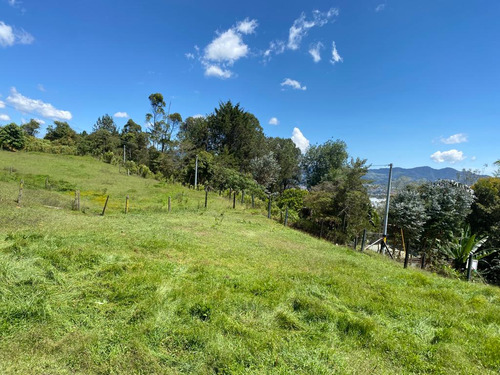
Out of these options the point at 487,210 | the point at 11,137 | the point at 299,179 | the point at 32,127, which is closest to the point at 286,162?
the point at 299,179

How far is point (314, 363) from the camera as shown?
2.69m

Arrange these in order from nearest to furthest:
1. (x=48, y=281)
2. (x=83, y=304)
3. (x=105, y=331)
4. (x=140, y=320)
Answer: (x=105, y=331)
(x=140, y=320)
(x=83, y=304)
(x=48, y=281)

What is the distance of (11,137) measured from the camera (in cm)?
3247

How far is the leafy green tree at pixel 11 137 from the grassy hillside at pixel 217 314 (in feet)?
122

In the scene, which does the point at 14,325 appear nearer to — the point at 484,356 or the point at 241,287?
the point at 241,287

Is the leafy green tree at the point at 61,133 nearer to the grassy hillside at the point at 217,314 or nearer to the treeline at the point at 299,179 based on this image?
the treeline at the point at 299,179

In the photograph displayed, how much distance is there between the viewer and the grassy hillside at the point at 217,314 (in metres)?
2.64

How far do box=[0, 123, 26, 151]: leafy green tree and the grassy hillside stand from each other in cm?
3704

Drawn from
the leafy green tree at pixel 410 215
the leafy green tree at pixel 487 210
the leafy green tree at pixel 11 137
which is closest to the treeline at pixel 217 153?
the leafy green tree at pixel 11 137

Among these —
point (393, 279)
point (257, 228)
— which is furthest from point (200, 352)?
point (257, 228)

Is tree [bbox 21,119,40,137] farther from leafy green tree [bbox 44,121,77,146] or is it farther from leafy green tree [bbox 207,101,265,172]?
leafy green tree [bbox 207,101,265,172]

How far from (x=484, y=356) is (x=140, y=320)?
4251mm

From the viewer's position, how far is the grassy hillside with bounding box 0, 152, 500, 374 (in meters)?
2.64

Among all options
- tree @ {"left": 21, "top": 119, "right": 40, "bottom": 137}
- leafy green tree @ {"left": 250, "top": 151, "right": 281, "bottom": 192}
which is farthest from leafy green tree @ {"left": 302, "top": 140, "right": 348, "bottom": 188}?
tree @ {"left": 21, "top": 119, "right": 40, "bottom": 137}
